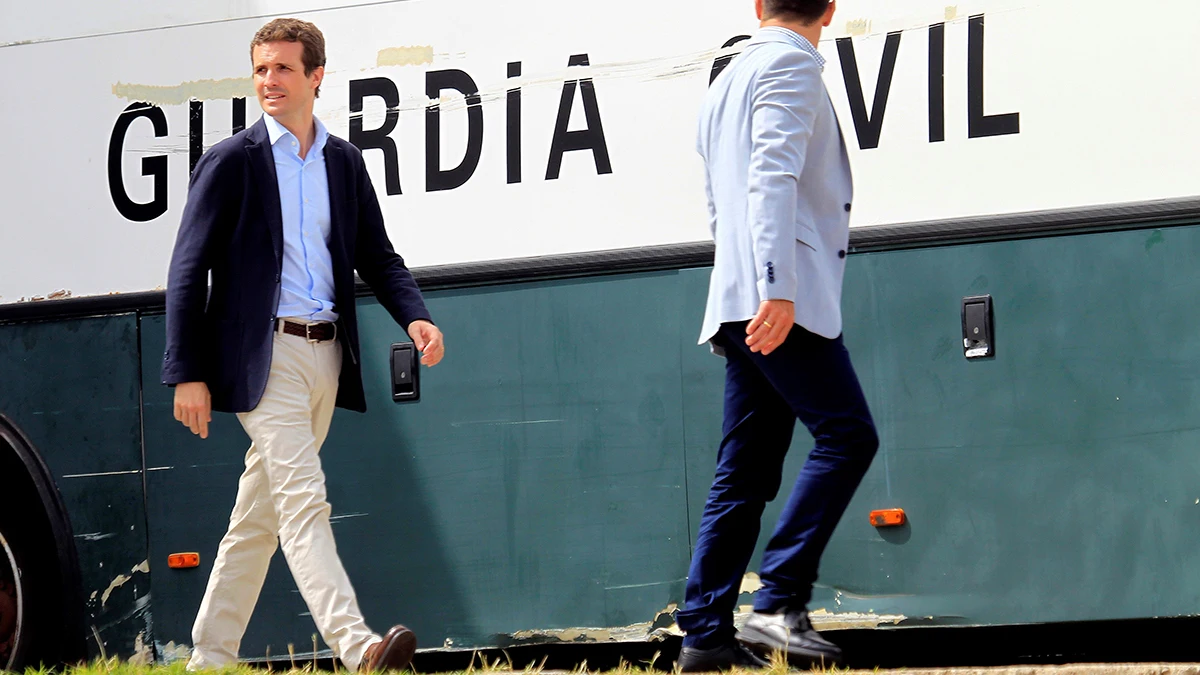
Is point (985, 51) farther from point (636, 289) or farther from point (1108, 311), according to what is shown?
point (636, 289)

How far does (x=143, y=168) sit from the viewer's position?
5.00 m

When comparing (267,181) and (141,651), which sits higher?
(267,181)

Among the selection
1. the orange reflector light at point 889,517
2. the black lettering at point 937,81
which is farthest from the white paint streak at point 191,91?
the orange reflector light at point 889,517

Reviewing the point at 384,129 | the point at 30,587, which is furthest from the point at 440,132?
the point at 30,587

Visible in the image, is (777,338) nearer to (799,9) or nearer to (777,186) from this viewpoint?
(777,186)

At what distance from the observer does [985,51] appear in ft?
14.4

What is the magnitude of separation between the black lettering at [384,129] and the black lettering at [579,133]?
518mm

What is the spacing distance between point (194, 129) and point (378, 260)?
3.55 feet

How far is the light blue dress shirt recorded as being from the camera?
3986 millimetres

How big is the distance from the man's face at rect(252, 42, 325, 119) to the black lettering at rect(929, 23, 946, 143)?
1.82 meters

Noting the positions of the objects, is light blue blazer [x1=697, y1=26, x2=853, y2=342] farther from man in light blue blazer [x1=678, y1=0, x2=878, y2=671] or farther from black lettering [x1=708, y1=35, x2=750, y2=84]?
black lettering [x1=708, y1=35, x2=750, y2=84]

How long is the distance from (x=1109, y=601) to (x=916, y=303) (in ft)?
3.37

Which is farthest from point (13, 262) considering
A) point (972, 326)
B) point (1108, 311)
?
point (1108, 311)

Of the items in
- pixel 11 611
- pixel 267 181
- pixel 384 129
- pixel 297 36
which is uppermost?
pixel 297 36
